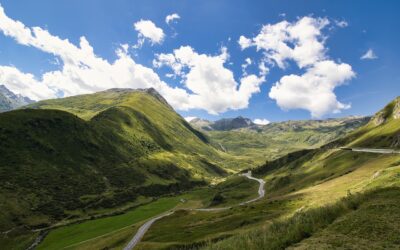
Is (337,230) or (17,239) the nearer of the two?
(337,230)

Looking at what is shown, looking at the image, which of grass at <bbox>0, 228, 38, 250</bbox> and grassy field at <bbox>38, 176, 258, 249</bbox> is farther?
grass at <bbox>0, 228, 38, 250</bbox>

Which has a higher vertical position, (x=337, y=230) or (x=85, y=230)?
(x=337, y=230)

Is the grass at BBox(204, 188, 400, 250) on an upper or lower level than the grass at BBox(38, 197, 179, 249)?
A: upper

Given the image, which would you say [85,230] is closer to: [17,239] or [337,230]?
[17,239]

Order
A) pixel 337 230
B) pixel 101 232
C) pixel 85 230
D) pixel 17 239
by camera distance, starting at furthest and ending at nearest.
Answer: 1. pixel 85 230
2. pixel 101 232
3. pixel 17 239
4. pixel 337 230

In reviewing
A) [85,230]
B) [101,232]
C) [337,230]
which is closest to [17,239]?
[85,230]

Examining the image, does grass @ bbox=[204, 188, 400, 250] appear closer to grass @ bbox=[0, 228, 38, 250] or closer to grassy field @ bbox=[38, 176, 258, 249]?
grassy field @ bbox=[38, 176, 258, 249]

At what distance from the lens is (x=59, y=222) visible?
6447 inches

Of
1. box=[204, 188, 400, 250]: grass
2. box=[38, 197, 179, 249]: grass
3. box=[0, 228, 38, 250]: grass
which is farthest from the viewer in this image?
box=[38, 197, 179, 249]: grass

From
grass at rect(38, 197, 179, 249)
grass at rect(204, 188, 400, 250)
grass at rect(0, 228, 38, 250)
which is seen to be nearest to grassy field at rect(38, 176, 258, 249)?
grass at rect(38, 197, 179, 249)

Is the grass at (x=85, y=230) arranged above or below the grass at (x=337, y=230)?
below

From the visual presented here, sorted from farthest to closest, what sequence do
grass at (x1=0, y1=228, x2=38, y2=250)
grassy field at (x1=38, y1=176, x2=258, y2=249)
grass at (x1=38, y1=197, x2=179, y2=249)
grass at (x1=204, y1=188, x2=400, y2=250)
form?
1. grass at (x1=38, y1=197, x2=179, y2=249)
2. grass at (x1=0, y1=228, x2=38, y2=250)
3. grassy field at (x1=38, y1=176, x2=258, y2=249)
4. grass at (x1=204, y1=188, x2=400, y2=250)

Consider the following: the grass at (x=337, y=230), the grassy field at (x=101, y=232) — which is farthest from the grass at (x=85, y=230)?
the grass at (x=337, y=230)

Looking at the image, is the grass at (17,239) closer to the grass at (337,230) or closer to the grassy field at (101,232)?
the grassy field at (101,232)
